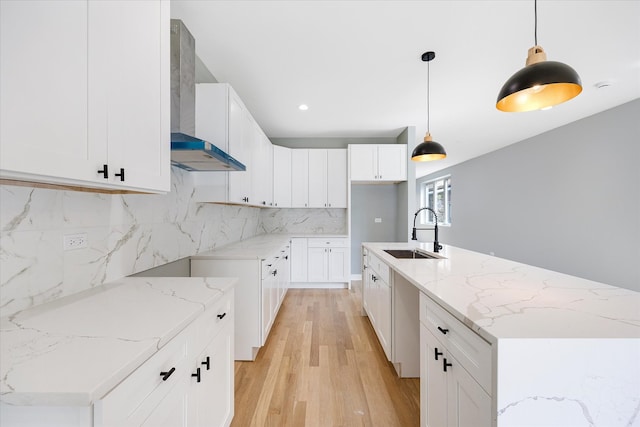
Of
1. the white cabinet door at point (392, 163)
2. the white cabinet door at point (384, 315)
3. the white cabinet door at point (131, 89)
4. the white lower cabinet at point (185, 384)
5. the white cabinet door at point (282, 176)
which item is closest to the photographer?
the white lower cabinet at point (185, 384)

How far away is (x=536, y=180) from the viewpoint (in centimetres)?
486

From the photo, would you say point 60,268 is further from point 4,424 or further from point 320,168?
point 320,168

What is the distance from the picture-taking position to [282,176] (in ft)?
15.1

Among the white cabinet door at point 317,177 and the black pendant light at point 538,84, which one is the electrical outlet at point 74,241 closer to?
the black pendant light at point 538,84

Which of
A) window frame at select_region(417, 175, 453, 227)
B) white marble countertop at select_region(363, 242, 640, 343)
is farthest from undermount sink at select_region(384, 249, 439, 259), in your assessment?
window frame at select_region(417, 175, 453, 227)

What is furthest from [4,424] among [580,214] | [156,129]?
[580,214]

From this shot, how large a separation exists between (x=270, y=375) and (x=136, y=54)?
7.49ft

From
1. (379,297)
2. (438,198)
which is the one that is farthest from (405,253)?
(438,198)

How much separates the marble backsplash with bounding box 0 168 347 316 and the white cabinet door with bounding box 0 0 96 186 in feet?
1.26

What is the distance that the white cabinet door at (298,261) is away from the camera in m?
4.47

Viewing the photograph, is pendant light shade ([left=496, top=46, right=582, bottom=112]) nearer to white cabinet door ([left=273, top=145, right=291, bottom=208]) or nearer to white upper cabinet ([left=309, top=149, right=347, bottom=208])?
white upper cabinet ([left=309, top=149, right=347, bottom=208])

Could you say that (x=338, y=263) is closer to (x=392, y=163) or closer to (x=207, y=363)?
(x=392, y=163)

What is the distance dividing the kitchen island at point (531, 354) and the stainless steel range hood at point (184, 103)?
1.60 metres

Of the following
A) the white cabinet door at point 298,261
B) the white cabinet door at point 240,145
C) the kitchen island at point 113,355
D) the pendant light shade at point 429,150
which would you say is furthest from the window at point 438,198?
the kitchen island at point 113,355
